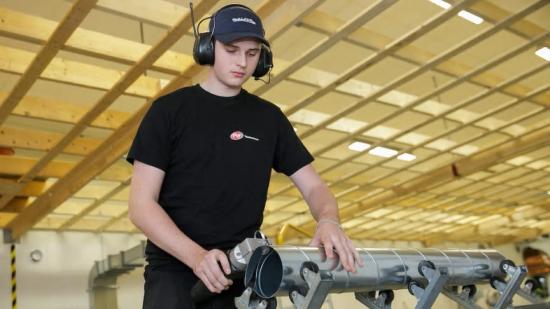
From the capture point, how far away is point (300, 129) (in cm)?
620

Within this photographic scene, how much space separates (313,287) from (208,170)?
1.37 feet

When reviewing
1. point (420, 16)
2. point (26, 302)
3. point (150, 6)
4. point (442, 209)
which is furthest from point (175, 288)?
point (442, 209)

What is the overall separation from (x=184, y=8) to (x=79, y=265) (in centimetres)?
454

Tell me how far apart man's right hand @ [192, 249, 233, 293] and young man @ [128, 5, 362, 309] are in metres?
0.15

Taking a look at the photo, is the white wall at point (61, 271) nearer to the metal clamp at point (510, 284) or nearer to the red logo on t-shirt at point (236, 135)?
the red logo on t-shirt at point (236, 135)

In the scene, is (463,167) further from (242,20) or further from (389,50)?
(242,20)

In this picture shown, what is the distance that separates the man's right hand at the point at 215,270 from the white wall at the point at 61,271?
6275 mm

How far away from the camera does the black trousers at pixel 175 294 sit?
47.7 inches

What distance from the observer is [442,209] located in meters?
10.2

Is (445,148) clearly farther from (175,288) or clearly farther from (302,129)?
(175,288)

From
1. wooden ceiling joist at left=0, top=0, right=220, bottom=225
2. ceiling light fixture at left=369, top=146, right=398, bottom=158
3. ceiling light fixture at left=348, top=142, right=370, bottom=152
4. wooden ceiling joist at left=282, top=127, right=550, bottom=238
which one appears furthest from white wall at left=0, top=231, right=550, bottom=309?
ceiling light fixture at left=369, top=146, right=398, bottom=158

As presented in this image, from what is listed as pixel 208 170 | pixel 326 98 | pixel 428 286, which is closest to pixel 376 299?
pixel 428 286

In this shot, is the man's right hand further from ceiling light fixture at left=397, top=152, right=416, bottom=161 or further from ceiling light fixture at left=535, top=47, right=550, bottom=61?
ceiling light fixture at left=397, top=152, right=416, bottom=161

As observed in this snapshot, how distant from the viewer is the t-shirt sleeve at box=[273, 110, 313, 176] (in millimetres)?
1455
